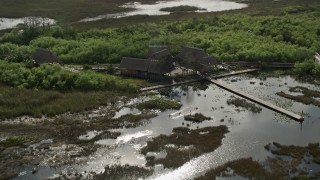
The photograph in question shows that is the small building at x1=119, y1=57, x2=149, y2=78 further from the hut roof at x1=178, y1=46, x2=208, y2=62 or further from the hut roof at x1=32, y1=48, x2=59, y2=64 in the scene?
the hut roof at x1=32, y1=48, x2=59, y2=64

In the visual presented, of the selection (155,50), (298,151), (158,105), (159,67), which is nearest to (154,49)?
(155,50)

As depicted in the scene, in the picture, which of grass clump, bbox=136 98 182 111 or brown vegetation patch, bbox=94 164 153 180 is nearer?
brown vegetation patch, bbox=94 164 153 180

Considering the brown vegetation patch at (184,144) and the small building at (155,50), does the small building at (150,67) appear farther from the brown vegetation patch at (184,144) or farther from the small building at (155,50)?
the brown vegetation patch at (184,144)

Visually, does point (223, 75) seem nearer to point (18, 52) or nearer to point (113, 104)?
point (113, 104)

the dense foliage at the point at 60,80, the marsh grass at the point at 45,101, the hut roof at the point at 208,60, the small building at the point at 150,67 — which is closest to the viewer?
the marsh grass at the point at 45,101

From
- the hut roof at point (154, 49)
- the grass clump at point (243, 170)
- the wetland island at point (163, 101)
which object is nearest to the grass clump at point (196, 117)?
the wetland island at point (163, 101)

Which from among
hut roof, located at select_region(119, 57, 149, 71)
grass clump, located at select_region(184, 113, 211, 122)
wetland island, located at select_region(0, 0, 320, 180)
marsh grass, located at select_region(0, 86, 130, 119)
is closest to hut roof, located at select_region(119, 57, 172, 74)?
hut roof, located at select_region(119, 57, 149, 71)
